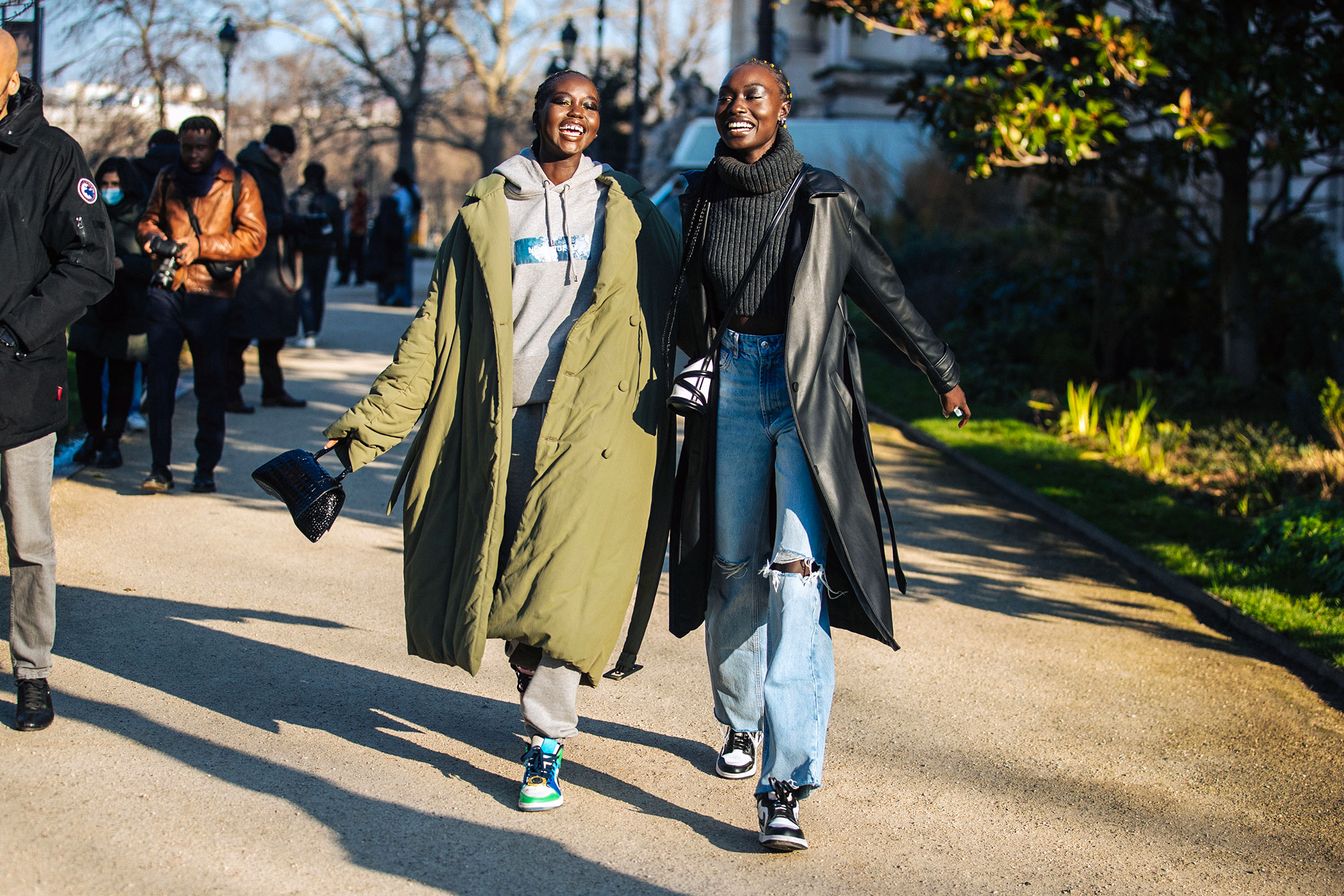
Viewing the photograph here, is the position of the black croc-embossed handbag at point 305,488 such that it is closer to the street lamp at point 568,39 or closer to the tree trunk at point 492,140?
the street lamp at point 568,39

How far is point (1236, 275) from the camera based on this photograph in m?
11.8

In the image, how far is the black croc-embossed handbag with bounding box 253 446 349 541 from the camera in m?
3.66

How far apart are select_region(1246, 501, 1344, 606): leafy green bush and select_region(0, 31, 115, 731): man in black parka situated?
536 cm

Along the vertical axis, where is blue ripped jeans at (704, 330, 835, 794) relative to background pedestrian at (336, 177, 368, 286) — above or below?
below

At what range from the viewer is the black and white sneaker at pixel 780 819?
3.44m

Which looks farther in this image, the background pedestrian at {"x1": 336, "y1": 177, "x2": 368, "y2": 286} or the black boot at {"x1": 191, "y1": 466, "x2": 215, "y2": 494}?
the background pedestrian at {"x1": 336, "y1": 177, "x2": 368, "y2": 286}

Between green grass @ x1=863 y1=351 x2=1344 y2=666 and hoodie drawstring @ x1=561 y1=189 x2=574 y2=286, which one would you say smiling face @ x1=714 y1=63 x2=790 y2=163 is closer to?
hoodie drawstring @ x1=561 y1=189 x2=574 y2=286

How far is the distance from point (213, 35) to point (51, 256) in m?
24.8

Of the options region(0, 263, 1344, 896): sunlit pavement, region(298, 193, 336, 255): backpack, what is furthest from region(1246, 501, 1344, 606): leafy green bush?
region(298, 193, 336, 255): backpack

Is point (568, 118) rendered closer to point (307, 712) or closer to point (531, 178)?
point (531, 178)

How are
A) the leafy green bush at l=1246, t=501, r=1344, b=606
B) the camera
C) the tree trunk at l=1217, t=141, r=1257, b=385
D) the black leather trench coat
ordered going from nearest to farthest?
the black leather trench coat → the leafy green bush at l=1246, t=501, r=1344, b=606 → the camera → the tree trunk at l=1217, t=141, r=1257, b=385

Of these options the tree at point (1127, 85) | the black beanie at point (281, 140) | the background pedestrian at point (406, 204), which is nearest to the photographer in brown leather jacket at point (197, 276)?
the black beanie at point (281, 140)

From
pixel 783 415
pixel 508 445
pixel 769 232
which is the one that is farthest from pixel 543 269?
pixel 783 415

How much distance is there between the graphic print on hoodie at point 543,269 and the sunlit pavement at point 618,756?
1217 mm
